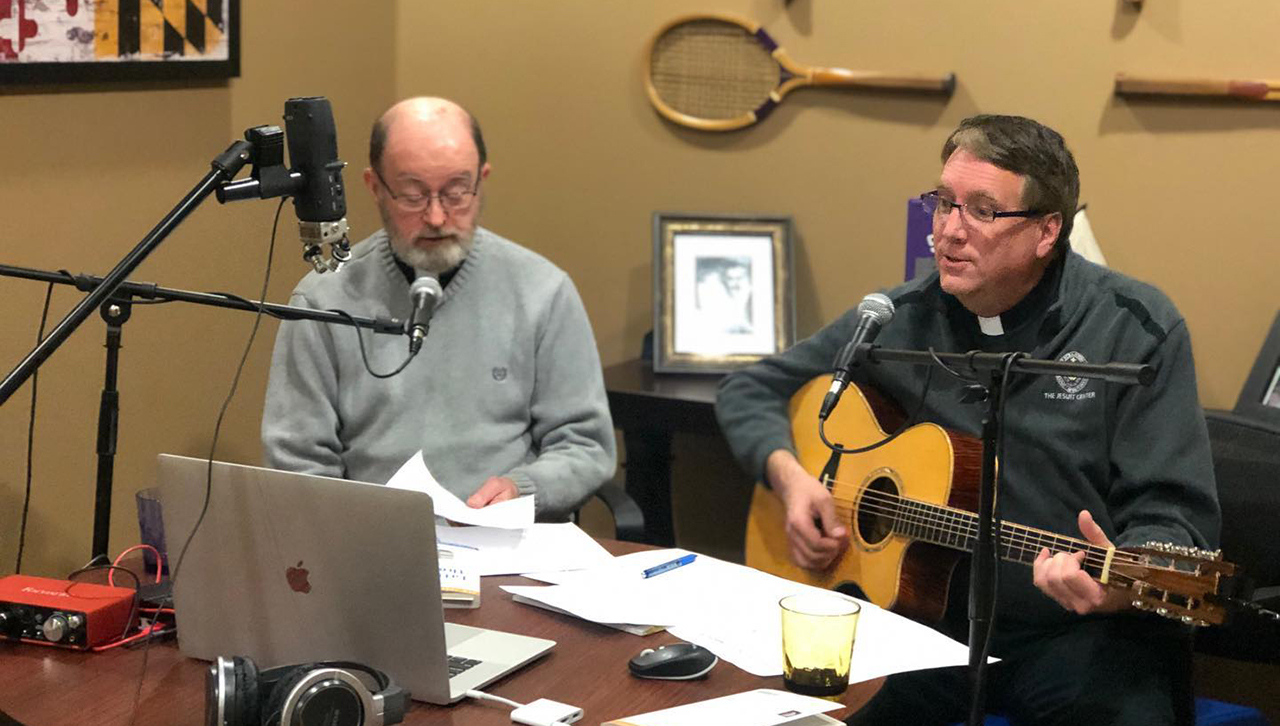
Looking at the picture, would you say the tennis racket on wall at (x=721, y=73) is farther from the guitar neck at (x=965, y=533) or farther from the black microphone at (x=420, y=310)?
the black microphone at (x=420, y=310)

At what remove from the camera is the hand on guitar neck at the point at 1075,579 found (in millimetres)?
2023

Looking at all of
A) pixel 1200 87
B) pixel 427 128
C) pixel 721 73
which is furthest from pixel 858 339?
pixel 721 73

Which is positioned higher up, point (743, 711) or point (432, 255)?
point (432, 255)

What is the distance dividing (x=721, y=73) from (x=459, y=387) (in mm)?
1375

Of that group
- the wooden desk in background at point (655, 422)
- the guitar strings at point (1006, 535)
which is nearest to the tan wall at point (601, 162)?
the wooden desk in background at point (655, 422)

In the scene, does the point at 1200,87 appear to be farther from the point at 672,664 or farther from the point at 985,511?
the point at 672,664

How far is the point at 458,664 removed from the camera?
5.61 feet

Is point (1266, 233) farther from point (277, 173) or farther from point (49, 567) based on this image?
point (49, 567)

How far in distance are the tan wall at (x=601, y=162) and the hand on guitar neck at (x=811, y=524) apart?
3.83 ft

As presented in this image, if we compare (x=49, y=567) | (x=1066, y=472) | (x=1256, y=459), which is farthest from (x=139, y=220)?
(x=1256, y=459)

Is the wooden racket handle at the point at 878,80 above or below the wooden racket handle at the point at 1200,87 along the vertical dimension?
above

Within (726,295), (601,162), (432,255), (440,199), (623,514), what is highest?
(601,162)

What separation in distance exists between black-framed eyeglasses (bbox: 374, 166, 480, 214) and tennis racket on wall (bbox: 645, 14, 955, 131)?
1.15m

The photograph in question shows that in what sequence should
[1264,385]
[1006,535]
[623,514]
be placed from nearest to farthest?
[1006,535], [623,514], [1264,385]
